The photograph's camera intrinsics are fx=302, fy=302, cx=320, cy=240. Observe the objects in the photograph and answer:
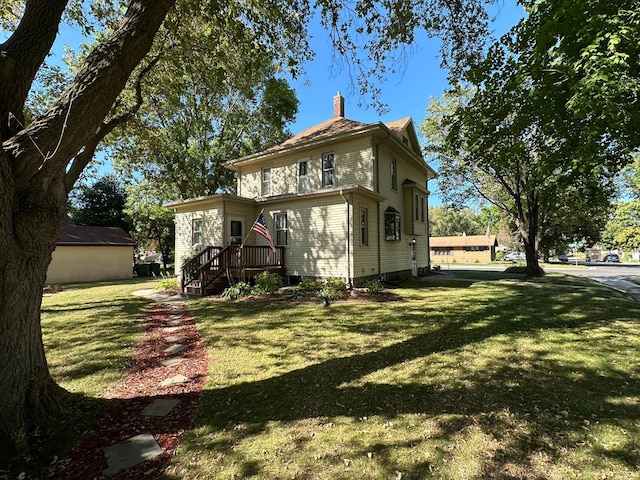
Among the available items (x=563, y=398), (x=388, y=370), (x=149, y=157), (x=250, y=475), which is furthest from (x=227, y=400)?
(x=149, y=157)

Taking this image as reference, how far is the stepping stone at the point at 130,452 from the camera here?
100 inches

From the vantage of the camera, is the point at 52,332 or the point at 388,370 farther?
the point at 52,332

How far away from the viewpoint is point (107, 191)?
28359 mm

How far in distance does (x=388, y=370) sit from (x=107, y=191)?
32540 mm

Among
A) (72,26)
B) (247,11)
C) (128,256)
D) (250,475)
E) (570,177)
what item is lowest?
(250,475)

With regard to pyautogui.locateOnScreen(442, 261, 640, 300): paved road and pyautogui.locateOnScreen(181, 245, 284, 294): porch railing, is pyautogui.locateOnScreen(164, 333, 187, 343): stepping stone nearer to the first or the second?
pyautogui.locateOnScreen(181, 245, 284, 294): porch railing

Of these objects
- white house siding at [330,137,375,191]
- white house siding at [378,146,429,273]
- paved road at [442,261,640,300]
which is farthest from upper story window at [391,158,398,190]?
paved road at [442,261,640,300]

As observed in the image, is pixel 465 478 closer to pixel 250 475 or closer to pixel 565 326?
pixel 250 475

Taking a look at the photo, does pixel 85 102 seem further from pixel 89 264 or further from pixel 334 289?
pixel 89 264

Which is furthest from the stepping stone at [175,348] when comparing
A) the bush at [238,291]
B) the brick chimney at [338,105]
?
the brick chimney at [338,105]

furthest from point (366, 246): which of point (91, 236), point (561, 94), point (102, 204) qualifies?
point (102, 204)

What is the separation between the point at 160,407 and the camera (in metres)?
3.53

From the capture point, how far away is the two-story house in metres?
11.9

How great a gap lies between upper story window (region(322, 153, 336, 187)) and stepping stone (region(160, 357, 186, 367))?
9.81 m
